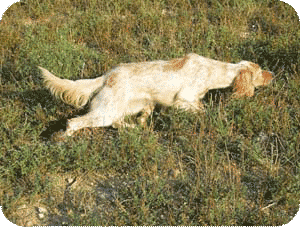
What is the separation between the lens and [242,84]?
4809 mm

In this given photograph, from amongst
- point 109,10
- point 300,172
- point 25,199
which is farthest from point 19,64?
point 300,172

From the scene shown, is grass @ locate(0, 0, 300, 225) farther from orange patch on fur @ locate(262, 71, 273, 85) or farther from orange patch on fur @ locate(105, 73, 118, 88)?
orange patch on fur @ locate(105, 73, 118, 88)

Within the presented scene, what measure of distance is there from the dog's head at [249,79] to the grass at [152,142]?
0.11 metres

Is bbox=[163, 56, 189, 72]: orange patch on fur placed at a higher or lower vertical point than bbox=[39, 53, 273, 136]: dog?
higher

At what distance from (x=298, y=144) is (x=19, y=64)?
3.98m

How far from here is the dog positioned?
439 cm

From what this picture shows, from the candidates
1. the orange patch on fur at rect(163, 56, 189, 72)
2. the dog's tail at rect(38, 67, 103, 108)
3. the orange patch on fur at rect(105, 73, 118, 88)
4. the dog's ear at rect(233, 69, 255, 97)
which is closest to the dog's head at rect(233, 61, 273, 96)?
the dog's ear at rect(233, 69, 255, 97)

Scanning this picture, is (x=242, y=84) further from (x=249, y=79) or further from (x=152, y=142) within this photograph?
(x=152, y=142)

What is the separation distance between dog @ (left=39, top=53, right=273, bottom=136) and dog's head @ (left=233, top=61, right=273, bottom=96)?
1 centimetres

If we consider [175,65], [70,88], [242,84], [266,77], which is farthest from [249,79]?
[70,88]

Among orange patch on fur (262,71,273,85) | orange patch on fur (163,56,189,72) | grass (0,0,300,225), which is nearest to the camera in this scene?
grass (0,0,300,225)

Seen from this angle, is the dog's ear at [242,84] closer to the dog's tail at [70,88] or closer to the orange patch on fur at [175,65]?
the orange patch on fur at [175,65]

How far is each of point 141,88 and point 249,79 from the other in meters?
1.42

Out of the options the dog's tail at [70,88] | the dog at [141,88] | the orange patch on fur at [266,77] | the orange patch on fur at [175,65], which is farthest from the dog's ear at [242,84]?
the dog's tail at [70,88]
